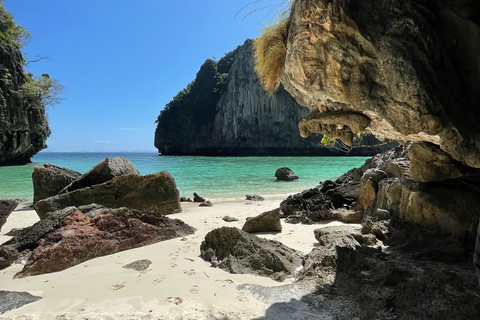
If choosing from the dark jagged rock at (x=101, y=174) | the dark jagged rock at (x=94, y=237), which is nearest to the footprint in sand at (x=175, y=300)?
the dark jagged rock at (x=94, y=237)

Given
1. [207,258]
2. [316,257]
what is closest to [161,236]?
[207,258]

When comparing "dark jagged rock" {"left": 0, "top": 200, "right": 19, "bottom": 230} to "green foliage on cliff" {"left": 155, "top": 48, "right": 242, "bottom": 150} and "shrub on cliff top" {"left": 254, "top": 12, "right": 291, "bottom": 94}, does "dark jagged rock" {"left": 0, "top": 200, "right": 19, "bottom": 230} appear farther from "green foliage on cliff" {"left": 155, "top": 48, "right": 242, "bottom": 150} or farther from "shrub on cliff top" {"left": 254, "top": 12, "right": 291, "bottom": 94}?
"green foliage on cliff" {"left": 155, "top": 48, "right": 242, "bottom": 150}

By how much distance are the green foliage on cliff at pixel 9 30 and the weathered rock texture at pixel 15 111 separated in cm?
24

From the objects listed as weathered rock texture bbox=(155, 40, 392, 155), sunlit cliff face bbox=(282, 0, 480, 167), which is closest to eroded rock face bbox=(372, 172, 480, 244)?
sunlit cliff face bbox=(282, 0, 480, 167)

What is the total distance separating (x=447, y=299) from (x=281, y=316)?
1080 mm

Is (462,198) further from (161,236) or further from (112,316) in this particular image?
(161,236)

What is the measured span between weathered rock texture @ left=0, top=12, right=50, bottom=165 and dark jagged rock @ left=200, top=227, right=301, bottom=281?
102ft

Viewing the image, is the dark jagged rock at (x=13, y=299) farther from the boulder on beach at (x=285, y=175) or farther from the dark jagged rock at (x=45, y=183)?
the boulder on beach at (x=285, y=175)

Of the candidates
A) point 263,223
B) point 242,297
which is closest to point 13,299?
point 242,297

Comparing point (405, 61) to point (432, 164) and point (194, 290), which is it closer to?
point (432, 164)

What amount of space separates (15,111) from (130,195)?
2908 centimetres

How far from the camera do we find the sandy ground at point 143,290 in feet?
7.23

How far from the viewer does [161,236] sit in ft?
14.0

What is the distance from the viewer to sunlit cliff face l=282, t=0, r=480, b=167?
1.92 metres
